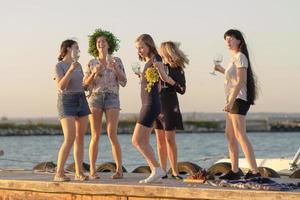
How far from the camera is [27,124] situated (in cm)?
15150

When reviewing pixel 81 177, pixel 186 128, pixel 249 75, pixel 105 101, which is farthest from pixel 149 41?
pixel 186 128

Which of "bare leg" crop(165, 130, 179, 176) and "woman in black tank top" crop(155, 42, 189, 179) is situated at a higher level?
"woman in black tank top" crop(155, 42, 189, 179)

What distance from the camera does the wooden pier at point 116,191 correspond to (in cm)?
1016

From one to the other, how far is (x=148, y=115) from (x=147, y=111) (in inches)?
2.1

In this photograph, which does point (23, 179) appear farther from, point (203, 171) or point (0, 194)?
point (203, 171)

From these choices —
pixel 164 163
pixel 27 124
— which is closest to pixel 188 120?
pixel 27 124

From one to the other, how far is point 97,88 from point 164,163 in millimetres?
1532

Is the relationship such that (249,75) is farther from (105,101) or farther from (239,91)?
(105,101)

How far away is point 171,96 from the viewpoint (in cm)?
1241

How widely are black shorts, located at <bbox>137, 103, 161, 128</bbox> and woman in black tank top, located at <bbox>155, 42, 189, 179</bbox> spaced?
0.68m

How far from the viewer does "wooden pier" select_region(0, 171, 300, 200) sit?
10156 mm

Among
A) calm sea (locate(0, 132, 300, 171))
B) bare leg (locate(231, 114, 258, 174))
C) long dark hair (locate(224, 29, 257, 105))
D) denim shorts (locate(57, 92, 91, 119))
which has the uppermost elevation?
long dark hair (locate(224, 29, 257, 105))

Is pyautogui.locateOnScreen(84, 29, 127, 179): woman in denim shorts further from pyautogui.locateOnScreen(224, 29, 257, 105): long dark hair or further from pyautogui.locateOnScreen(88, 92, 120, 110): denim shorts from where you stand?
pyautogui.locateOnScreen(224, 29, 257, 105): long dark hair

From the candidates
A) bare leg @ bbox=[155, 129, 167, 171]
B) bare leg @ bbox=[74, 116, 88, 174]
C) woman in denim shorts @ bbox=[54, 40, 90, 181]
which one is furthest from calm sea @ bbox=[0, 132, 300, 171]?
woman in denim shorts @ bbox=[54, 40, 90, 181]
